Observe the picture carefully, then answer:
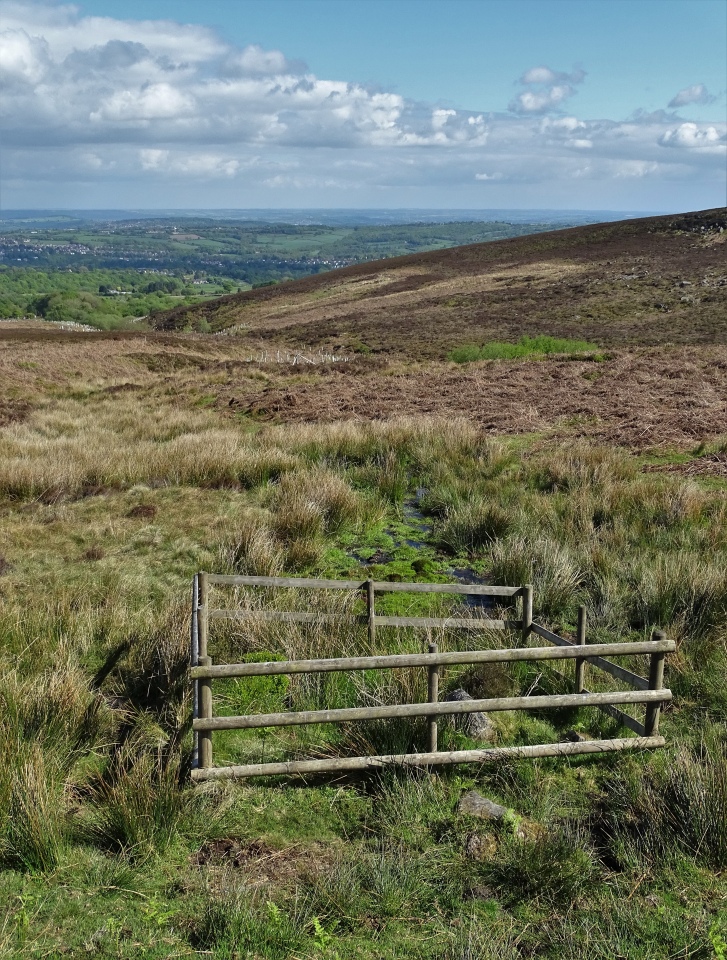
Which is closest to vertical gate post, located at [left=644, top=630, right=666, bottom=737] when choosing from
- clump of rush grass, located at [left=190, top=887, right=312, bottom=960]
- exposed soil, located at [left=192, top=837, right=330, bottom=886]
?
exposed soil, located at [left=192, top=837, right=330, bottom=886]

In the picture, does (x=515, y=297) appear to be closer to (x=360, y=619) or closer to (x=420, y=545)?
(x=420, y=545)

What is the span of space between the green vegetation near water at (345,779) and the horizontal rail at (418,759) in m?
0.11

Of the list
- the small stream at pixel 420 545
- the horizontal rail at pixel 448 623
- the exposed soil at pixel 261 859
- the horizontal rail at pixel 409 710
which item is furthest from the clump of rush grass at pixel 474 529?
the exposed soil at pixel 261 859

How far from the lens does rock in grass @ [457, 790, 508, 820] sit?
4312mm

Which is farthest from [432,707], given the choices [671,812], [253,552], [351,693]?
[253,552]

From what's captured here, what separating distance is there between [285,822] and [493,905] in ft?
4.48

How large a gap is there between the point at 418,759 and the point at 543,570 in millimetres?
3832

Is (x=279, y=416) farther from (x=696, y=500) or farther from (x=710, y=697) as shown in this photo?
(x=710, y=697)

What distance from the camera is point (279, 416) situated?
18.5 metres

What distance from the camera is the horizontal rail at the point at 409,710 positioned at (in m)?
4.46

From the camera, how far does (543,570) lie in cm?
793

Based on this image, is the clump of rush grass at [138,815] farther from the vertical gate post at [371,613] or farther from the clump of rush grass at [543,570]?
the clump of rush grass at [543,570]

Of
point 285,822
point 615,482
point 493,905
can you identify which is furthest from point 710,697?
point 615,482

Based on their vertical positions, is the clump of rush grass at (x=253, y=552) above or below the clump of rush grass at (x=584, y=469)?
below
